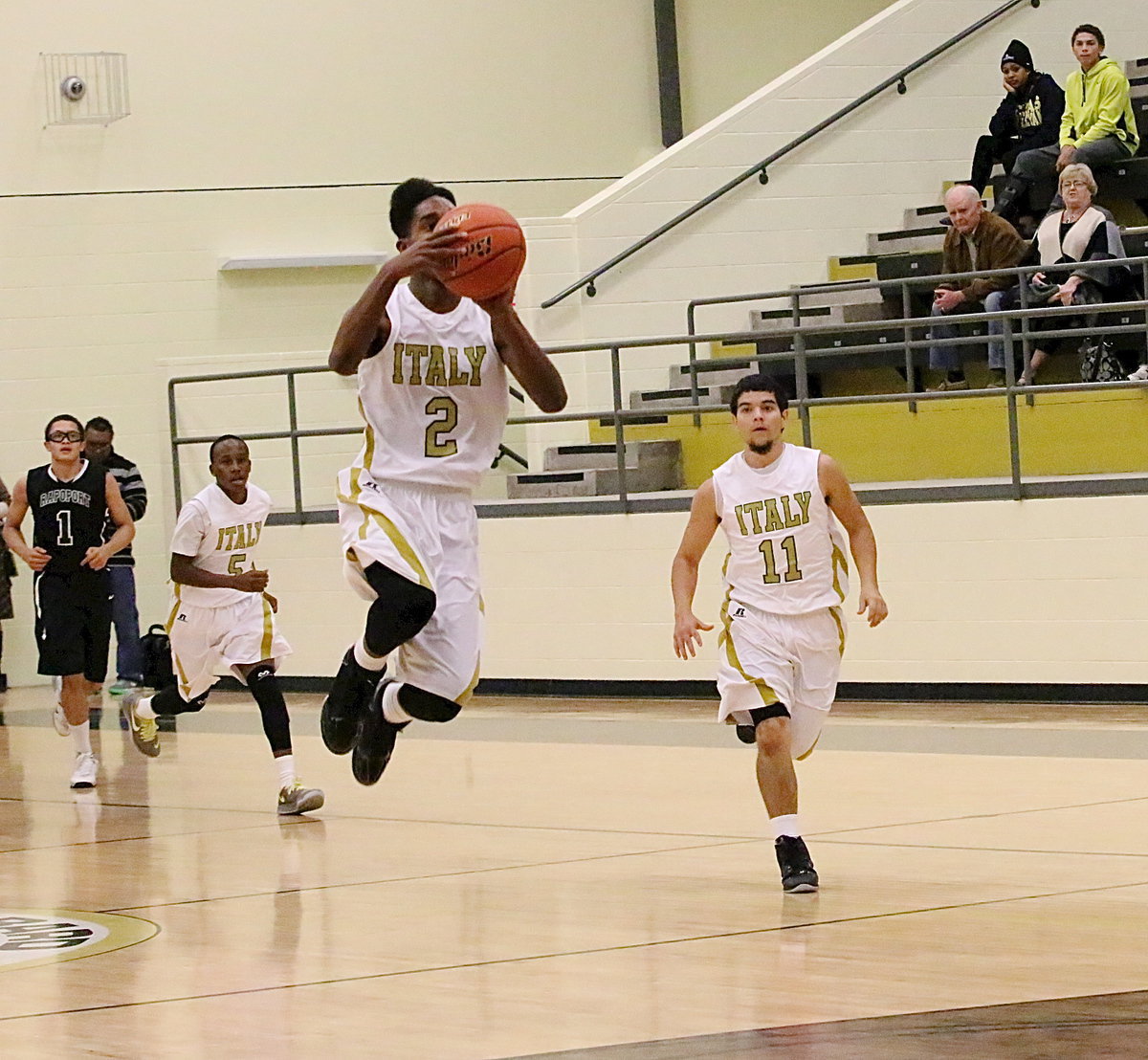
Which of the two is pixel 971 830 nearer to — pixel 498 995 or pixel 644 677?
pixel 498 995

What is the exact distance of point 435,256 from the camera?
5992 mm

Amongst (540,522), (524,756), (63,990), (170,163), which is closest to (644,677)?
(540,522)

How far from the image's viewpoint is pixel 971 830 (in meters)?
7.83

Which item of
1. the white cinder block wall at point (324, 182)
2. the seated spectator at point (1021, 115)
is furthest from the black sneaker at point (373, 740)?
the seated spectator at point (1021, 115)

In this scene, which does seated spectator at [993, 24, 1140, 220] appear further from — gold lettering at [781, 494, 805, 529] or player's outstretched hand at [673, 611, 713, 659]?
player's outstretched hand at [673, 611, 713, 659]

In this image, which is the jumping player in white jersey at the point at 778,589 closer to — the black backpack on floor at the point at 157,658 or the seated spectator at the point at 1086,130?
the black backpack on floor at the point at 157,658

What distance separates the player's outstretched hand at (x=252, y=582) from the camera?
30.2ft

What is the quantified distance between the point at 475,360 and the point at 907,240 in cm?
926

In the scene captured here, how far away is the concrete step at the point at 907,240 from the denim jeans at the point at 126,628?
595 centimetres

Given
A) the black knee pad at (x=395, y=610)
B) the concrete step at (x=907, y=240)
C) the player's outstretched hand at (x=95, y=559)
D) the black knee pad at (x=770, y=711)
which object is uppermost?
the concrete step at (x=907, y=240)

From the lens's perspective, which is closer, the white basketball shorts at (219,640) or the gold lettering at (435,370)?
the gold lettering at (435,370)

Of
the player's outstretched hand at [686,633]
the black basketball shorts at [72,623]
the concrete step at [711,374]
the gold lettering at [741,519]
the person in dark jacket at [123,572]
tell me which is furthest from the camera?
the person in dark jacket at [123,572]

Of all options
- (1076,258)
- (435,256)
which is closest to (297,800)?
(435,256)

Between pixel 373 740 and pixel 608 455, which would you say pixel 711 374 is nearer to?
pixel 608 455
